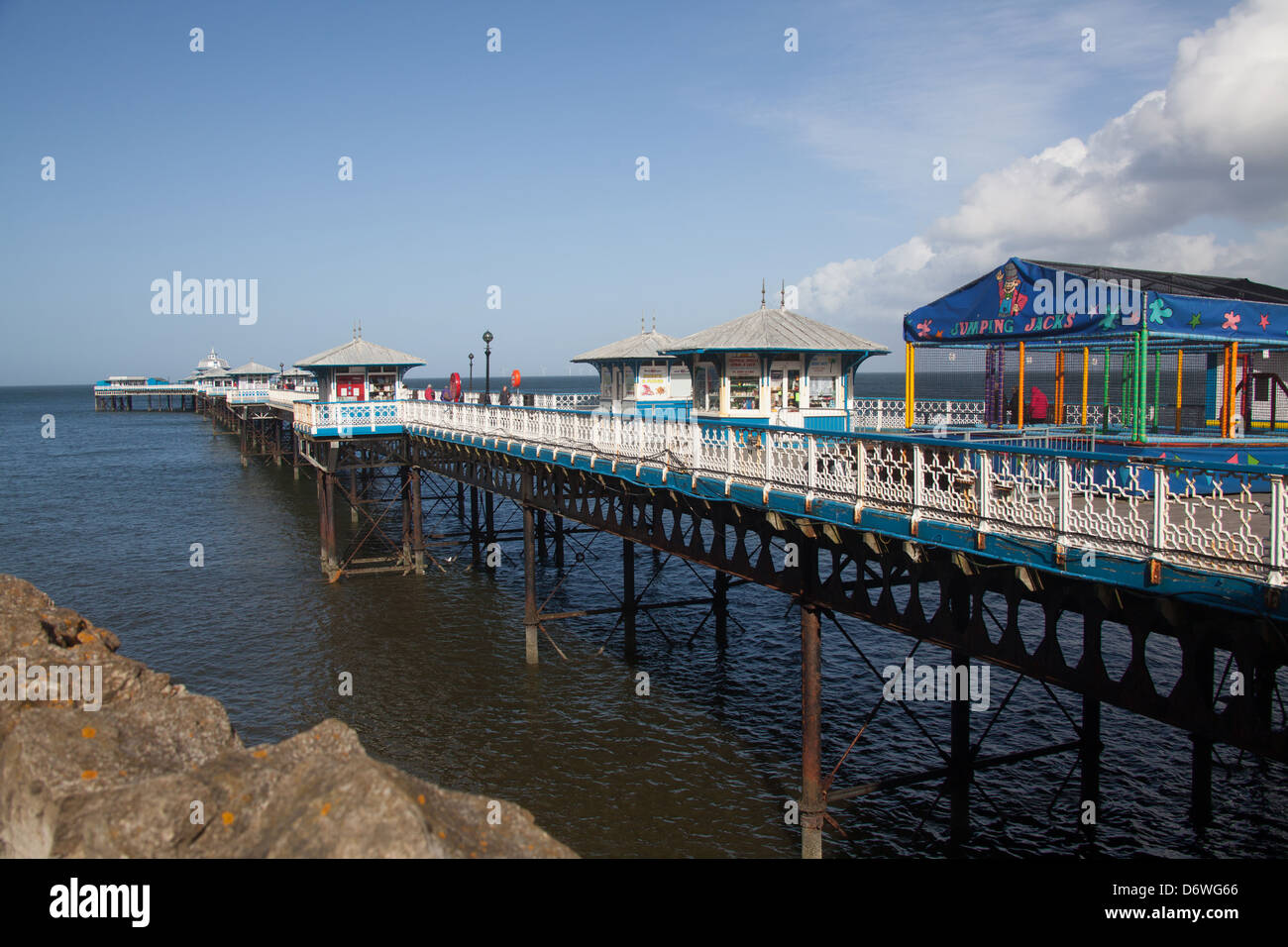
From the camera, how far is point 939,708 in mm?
16984

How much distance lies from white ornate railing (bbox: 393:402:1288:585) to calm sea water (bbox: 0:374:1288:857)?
15.9 feet

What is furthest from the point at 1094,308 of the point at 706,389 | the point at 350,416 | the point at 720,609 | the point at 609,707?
the point at 350,416

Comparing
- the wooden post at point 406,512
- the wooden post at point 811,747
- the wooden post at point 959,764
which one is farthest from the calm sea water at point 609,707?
the wooden post at point 406,512

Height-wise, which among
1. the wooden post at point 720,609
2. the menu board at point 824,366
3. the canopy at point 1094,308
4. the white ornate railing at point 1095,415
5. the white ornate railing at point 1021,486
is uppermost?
the canopy at point 1094,308

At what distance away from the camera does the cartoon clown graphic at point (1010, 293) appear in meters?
13.2

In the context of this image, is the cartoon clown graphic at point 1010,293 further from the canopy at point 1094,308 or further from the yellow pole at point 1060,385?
the yellow pole at point 1060,385

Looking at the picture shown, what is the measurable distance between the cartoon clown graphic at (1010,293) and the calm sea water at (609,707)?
279 inches

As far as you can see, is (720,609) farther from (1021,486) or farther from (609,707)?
(1021,486)

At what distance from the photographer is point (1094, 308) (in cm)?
1162
